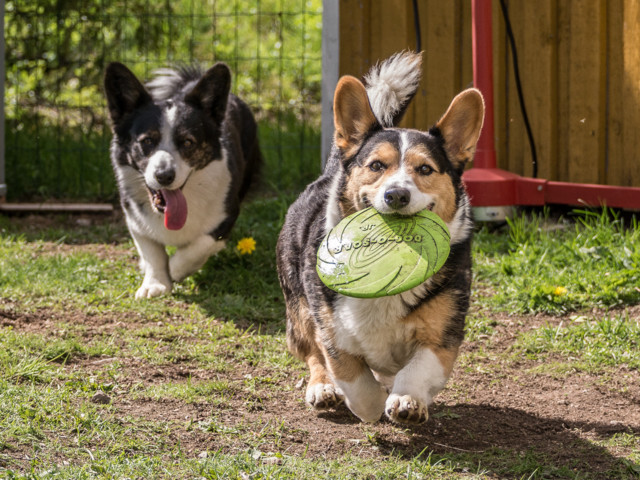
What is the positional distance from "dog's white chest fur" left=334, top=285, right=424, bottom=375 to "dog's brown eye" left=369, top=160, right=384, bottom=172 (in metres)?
0.41

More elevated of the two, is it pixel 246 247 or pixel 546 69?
pixel 546 69

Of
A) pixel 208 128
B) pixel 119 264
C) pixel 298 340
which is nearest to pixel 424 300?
pixel 298 340

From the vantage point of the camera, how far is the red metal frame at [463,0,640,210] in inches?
210

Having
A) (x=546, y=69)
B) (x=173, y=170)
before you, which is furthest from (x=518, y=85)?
(x=173, y=170)

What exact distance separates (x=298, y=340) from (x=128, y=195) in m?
1.95

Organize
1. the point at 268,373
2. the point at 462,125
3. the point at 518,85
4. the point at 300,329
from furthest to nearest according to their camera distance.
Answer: the point at 518,85, the point at 268,373, the point at 300,329, the point at 462,125

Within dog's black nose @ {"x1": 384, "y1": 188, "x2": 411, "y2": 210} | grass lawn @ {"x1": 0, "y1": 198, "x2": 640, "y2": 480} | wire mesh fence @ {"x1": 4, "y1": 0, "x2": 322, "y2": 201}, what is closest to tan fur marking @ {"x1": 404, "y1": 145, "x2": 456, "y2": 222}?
Result: dog's black nose @ {"x1": 384, "y1": 188, "x2": 411, "y2": 210}

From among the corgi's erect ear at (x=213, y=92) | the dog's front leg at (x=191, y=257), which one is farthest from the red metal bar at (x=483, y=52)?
the dog's front leg at (x=191, y=257)

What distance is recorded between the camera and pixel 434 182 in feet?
9.92

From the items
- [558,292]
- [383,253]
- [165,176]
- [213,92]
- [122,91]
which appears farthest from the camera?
[213,92]

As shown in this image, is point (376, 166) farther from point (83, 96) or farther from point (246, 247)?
point (83, 96)

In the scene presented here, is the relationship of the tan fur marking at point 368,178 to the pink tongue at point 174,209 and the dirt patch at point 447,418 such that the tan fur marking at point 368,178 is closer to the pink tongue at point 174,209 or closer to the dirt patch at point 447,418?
the dirt patch at point 447,418

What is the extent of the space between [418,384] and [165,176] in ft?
7.69

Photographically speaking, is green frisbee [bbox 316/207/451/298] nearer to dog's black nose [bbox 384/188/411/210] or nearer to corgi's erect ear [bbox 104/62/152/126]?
dog's black nose [bbox 384/188/411/210]
